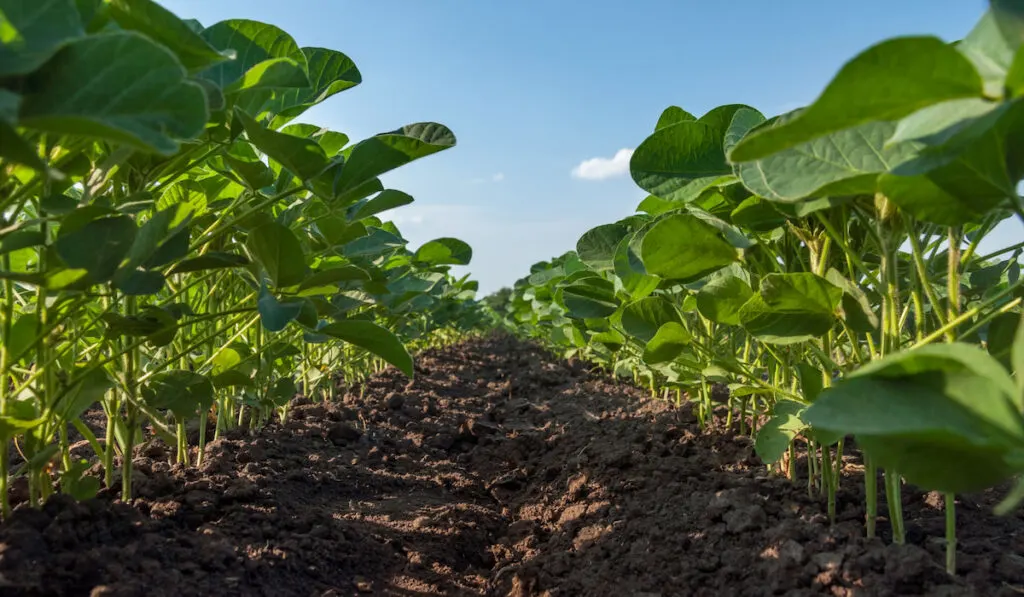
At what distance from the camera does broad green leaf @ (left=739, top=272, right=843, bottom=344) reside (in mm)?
1321

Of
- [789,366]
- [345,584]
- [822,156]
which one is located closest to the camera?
[822,156]

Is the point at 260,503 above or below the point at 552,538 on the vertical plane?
above

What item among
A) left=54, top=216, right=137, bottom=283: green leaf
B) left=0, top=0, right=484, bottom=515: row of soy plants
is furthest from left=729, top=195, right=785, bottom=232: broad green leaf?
left=54, top=216, right=137, bottom=283: green leaf

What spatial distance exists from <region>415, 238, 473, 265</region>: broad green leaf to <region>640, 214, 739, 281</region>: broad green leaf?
185 centimetres

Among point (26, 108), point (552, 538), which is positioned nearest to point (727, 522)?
point (552, 538)

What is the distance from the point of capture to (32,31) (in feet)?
2.70

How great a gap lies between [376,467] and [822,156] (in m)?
2.55

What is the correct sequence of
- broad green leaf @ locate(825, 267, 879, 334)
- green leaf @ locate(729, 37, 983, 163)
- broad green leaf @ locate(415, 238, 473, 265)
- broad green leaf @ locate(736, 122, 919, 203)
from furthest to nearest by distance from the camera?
broad green leaf @ locate(415, 238, 473, 265) < broad green leaf @ locate(825, 267, 879, 334) < broad green leaf @ locate(736, 122, 919, 203) < green leaf @ locate(729, 37, 983, 163)

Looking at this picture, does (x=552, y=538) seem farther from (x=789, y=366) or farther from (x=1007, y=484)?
(x=1007, y=484)

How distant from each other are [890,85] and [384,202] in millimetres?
1138

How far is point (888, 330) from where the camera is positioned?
4.48 feet

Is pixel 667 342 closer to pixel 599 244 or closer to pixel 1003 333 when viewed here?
pixel 599 244

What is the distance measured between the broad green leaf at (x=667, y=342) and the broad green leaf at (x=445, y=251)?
5.46ft

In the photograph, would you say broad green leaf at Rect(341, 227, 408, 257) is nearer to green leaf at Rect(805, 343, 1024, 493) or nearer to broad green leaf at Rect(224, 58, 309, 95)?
broad green leaf at Rect(224, 58, 309, 95)
